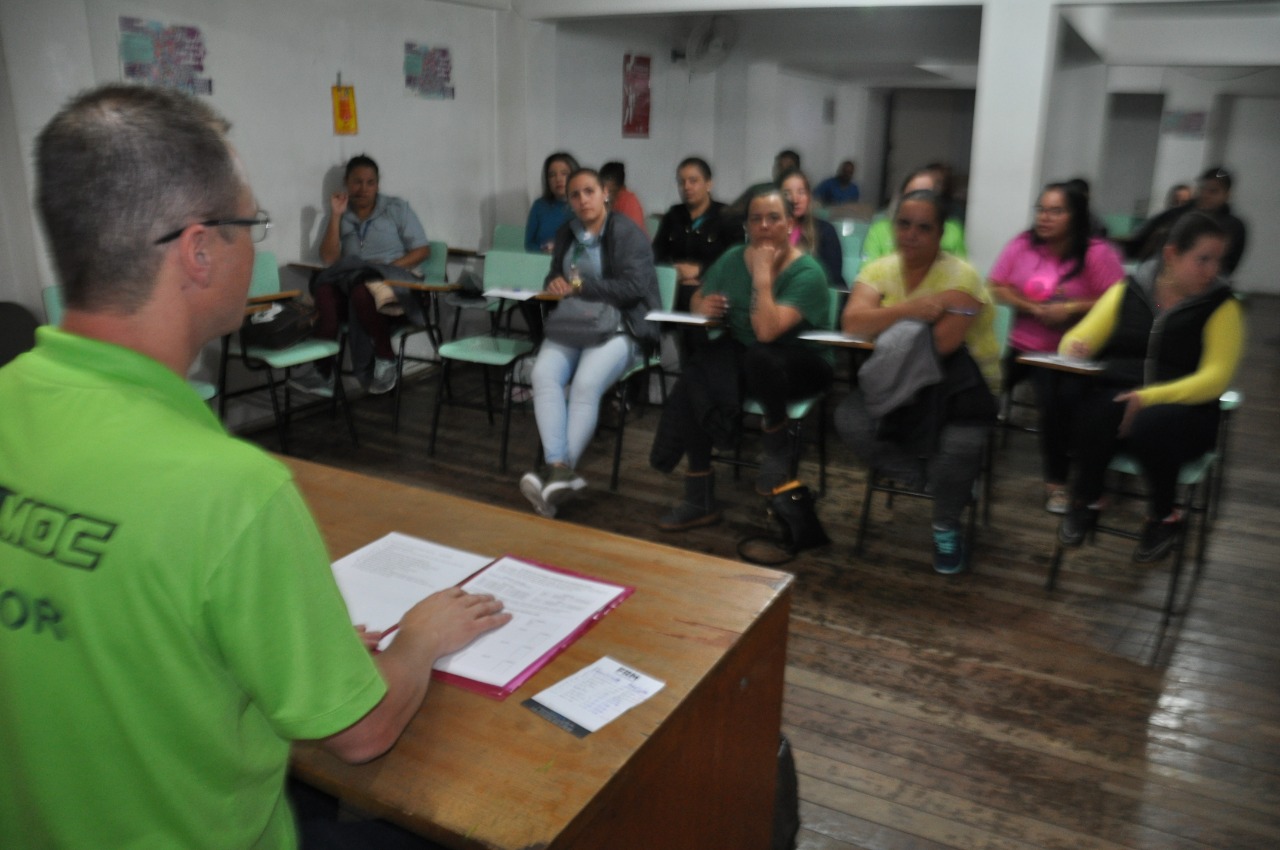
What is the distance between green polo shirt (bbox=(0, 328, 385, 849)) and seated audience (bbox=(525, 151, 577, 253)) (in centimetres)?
467

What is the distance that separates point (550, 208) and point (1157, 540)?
3638 millimetres

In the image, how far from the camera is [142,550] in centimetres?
80

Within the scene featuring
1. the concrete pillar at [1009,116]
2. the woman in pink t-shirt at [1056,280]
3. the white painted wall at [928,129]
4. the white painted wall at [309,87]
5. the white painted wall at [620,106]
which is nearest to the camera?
the woman in pink t-shirt at [1056,280]

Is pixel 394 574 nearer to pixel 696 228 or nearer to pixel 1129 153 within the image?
pixel 696 228

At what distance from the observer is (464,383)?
5746 millimetres

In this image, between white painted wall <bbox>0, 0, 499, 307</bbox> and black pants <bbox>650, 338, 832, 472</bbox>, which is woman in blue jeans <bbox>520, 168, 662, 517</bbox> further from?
white painted wall <bbox>0, 0, 499, 307</bbox>

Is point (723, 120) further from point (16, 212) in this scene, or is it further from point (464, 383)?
point (16, 212)

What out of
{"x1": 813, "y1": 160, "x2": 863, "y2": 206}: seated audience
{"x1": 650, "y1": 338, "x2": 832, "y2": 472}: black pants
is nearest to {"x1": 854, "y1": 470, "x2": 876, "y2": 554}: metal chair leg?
{"x1": 650, "y1": 338, "x2": 832, "y2": 472}: black pants

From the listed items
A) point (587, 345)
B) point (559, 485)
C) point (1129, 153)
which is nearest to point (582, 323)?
point (587, 345)

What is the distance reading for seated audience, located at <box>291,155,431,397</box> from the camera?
15.2ft

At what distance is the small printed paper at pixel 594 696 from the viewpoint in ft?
3.68

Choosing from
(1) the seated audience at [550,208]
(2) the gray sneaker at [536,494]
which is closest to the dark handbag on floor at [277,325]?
(2) the gray sneaker at [536,494]

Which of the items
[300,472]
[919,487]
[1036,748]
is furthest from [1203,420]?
[300,472]

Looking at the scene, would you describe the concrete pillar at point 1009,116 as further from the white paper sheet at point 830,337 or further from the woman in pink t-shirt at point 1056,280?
the white paper sheet at point 830,337
